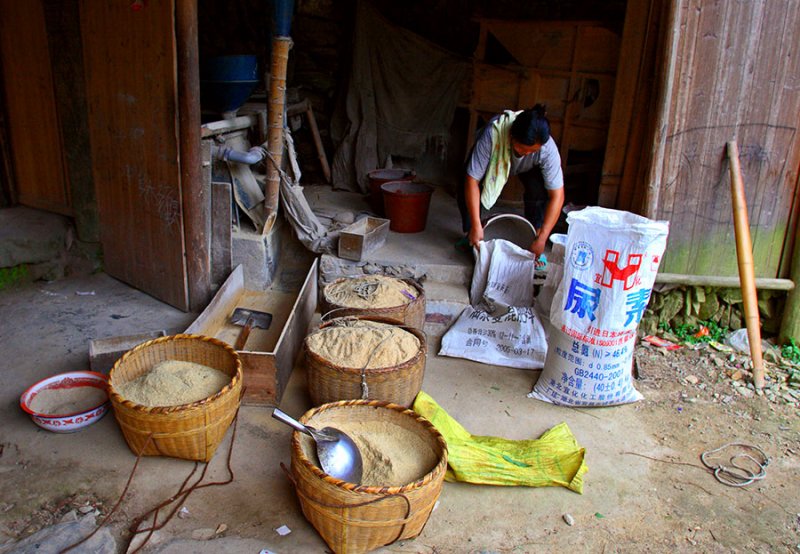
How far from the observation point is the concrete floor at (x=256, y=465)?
2.59 meters

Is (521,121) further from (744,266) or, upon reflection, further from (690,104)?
(744,266)

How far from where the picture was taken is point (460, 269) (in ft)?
15.0

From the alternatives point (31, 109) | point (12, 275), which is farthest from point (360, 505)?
point (31, 109)

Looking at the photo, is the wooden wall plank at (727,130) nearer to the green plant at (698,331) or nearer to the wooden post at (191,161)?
the green plant at (698,331)

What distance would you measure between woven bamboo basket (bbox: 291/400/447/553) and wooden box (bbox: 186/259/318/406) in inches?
30.4

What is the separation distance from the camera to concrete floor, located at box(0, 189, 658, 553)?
259 cm

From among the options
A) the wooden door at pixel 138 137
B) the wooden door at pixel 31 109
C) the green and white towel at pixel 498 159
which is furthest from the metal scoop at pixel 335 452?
the wooden door at pixel 31 109

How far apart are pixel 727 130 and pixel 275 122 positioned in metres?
3.00

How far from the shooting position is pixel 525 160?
4383mm

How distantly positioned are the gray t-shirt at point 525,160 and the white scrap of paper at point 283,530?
2.62 m

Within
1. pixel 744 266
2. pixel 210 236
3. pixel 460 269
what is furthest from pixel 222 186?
pixel 744 266

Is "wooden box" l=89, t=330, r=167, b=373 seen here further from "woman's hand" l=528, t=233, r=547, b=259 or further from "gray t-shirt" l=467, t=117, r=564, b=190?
"woman's hand" l=528, t=233, r=547, b=259

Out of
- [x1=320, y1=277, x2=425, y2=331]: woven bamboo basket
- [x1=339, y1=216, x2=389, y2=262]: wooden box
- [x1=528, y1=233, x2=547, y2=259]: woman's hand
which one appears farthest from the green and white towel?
[x1=320, y1=277, x2=425, y2=331]: woven bamboo basket

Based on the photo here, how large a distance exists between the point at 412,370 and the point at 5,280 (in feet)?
10.7
